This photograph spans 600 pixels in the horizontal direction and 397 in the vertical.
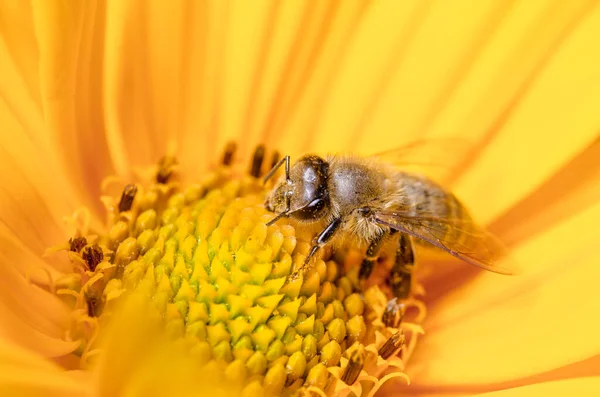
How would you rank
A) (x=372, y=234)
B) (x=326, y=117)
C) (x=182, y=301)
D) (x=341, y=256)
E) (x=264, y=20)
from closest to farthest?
(x=182, y=301) < (x=372, y=234) < (x=341, y=256) < (x=264, y=20) < (x=326, y=117)

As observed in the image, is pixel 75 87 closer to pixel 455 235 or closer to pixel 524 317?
pixel 455 235

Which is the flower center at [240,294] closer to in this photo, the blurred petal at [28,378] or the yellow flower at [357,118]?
the yellow flower at [357,118]

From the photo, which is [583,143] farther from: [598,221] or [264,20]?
[264,20]

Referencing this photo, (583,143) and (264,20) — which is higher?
(583,143)

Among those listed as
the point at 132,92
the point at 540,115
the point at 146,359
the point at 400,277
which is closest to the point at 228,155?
the point at 132,92

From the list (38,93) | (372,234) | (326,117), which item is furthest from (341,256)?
(38,93)

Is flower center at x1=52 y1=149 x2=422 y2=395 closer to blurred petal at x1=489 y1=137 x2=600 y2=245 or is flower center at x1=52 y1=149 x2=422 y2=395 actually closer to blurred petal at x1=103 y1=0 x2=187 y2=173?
blurred petal at x1=103 y1=0 x2=187 y2=173
